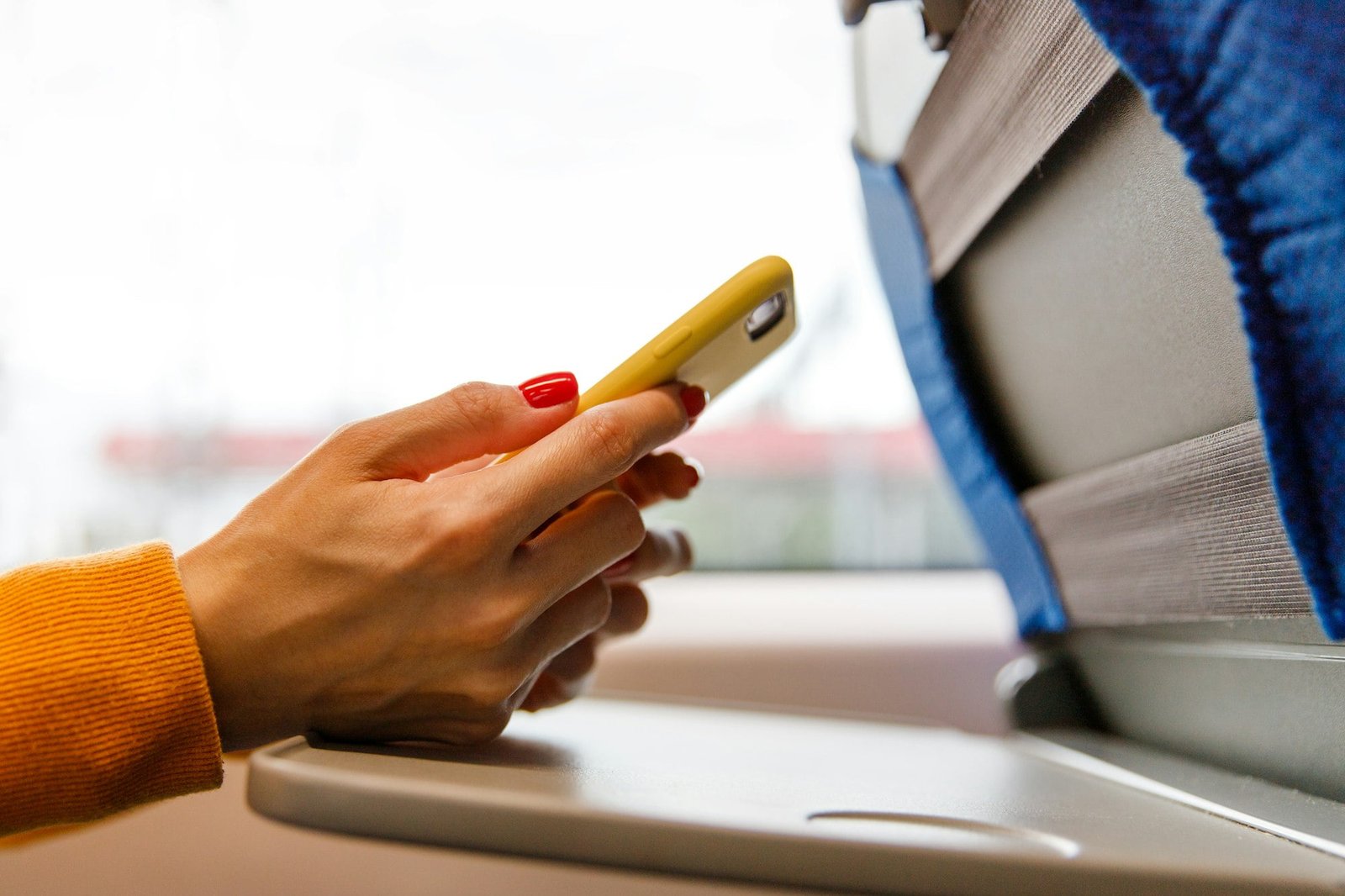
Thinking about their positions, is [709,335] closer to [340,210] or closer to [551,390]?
[551,390]

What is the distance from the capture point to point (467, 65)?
123cm

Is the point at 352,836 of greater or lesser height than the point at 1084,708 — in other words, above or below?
above

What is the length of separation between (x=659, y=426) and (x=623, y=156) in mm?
879

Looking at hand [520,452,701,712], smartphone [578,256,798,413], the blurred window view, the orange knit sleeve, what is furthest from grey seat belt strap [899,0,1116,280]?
the blurred window view

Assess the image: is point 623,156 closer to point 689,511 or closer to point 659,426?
point 689,511

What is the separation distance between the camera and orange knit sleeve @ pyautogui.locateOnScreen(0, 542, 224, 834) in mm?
399

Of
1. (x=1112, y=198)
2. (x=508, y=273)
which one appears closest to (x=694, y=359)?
(x=1112, y=198)

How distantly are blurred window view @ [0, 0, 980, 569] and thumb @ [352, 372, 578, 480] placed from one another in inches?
29.6

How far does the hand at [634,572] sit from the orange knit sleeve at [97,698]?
20 centimetres

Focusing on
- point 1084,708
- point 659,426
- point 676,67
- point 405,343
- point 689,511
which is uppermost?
point 676,67

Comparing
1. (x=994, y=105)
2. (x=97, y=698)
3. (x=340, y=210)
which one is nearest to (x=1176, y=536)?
(x=994, y=105)

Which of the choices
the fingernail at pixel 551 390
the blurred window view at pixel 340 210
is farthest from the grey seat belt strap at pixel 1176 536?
the blurred window view at pixel 340 210

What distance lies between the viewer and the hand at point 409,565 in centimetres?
41

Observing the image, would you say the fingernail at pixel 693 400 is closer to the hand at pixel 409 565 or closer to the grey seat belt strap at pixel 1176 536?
the hand at pixel 409 565
